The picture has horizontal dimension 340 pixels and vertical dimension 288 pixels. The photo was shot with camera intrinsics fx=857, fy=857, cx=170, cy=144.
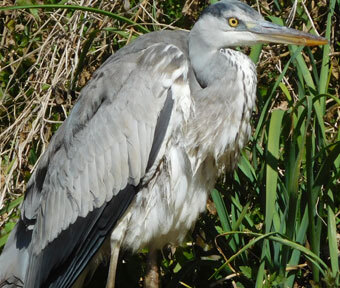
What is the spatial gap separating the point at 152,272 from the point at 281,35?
131 centimetres

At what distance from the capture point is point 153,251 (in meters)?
4.14

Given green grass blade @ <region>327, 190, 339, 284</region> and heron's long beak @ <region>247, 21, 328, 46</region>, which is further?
heron's long beak @ <region>247, 21, 328, 46</region>

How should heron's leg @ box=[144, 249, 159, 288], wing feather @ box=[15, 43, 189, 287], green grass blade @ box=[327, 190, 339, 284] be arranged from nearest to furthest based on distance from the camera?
1. green grass blade @ box=[327, 190, 339, 284]
2. wing feather @ box=[15, 43, 189, 287]
3. heron's leg @ box=[144, 249, 159, 288]

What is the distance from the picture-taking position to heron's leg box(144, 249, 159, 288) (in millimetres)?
4133

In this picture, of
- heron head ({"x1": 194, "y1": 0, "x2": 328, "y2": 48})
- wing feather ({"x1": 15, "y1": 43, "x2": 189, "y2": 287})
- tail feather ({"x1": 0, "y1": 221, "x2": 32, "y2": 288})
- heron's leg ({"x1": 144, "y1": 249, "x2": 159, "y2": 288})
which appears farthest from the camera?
heron's leg ({"x1": 144, "y1": 249, "x2": 159, "y2": 288})

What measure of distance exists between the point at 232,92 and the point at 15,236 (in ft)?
4.00

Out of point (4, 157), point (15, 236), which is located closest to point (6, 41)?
point (4, 157)

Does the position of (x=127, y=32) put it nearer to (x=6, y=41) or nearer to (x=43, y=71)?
(x=43, y=71)

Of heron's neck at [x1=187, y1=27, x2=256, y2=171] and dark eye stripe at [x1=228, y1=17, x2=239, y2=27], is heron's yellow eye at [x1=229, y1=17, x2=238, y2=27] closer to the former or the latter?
dark eye stripe at [x1=228, y1=17, x2=239, y2=27]

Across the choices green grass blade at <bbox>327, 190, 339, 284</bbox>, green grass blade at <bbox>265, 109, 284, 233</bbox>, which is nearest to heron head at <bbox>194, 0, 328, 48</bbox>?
green grass blade at <bbox>265, 109, 284, 233</bbox>

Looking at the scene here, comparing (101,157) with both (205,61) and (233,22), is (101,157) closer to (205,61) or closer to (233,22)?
(205,61)

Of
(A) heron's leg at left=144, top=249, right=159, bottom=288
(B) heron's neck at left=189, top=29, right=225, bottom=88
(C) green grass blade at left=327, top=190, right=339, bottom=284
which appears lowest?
(A) heron's leg at left=144, top=249, right=159, bottom=288

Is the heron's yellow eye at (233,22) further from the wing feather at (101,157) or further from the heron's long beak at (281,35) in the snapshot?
the wing feather at (101,157)

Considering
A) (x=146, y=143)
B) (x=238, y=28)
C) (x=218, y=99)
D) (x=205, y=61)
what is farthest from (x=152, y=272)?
(x=238, y=28)
